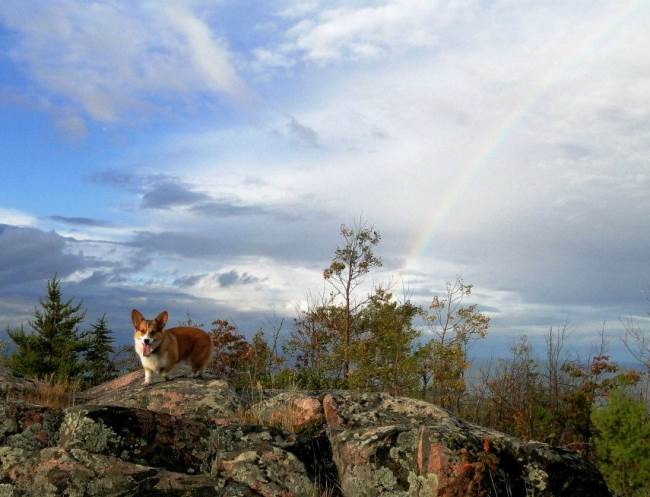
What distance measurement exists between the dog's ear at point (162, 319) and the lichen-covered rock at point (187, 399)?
3.44 feet

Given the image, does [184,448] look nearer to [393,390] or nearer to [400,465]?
[400,465]

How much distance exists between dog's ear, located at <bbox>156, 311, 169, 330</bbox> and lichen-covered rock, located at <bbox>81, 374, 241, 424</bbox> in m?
1.05

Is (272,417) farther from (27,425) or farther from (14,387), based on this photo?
(14,387)

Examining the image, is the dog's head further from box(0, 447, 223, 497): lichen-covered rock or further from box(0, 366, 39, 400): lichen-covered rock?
box(0, 447, 223, 497): lichen-covered rock

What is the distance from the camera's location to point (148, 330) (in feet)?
38.3

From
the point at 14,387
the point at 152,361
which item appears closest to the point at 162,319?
the point at 152,361

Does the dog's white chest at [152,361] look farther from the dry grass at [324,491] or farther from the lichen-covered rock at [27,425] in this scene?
the dry grass at [324,491]

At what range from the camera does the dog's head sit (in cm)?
1165

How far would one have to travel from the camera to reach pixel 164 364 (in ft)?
39.0

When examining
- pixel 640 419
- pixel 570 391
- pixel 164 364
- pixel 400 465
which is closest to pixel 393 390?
pixel 570 391

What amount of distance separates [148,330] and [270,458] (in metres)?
4.76

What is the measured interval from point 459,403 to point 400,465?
32.9 feet

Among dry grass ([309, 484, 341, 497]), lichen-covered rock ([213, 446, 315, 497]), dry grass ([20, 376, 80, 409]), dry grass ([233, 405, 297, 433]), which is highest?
dry grass ([233, 405, 297, 433])

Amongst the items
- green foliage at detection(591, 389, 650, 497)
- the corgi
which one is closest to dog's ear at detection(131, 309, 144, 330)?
the corgi
